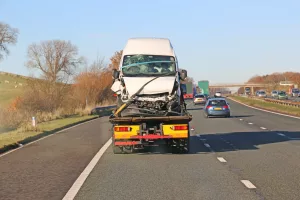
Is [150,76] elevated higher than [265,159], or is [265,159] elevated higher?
[150,76]

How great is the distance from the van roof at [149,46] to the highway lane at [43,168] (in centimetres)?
A: 353

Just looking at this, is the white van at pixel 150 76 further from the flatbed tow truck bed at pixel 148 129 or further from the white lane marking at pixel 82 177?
the white lane marking at pixel 82 177

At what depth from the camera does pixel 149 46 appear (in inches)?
658

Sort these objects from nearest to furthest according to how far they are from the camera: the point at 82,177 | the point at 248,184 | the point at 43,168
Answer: the point at 248,184 → the point at 82,177 → the point at 43,168

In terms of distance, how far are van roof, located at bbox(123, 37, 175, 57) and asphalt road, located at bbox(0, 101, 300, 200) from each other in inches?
126

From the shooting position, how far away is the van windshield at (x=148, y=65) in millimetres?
15723

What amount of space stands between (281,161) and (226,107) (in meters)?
25.1

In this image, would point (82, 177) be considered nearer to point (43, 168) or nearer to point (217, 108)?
point (43, 168)

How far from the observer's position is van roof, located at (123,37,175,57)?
1648 cm

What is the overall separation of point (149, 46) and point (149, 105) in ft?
8.13

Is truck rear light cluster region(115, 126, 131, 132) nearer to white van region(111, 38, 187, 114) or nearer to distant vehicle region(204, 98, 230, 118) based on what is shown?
white van region(111, 38, 187, 114)

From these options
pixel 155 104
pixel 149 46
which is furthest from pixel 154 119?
pixel 149 46

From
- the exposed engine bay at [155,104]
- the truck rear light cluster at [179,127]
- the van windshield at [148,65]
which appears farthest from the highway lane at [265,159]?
the van windshield at [148,65]

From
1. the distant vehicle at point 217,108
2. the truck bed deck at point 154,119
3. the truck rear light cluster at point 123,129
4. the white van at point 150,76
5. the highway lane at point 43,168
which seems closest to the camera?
the highway lane at point 43,168
